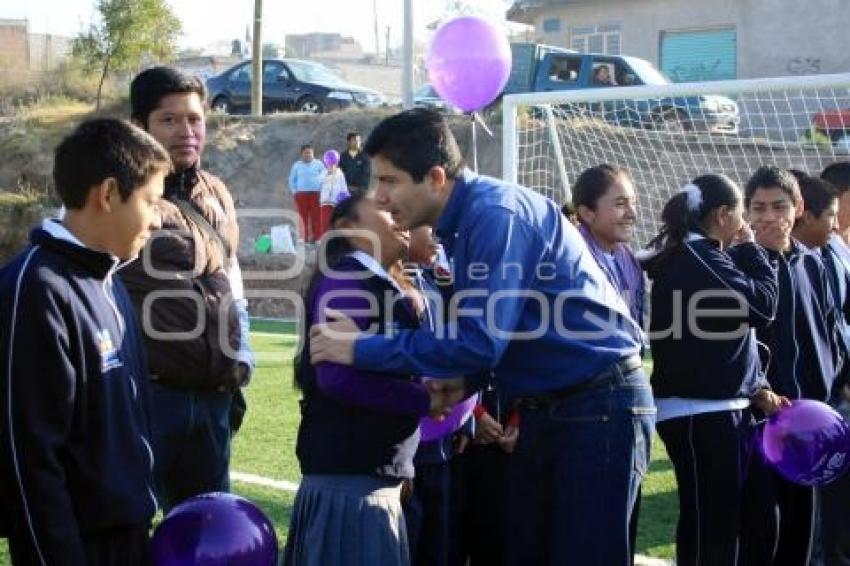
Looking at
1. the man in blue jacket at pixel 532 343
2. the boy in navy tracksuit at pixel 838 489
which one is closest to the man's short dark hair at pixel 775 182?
the boy in navy tracksuit at pixel 838 489

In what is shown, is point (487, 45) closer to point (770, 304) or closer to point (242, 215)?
point (770, 304)

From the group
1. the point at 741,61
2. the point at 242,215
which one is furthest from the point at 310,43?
the point at 242,215

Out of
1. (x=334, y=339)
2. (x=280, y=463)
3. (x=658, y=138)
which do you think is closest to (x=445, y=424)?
(x=334, y=339)

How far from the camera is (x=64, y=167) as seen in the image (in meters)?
2.91

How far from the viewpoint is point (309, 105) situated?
27.8 meters

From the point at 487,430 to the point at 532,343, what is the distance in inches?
47.5

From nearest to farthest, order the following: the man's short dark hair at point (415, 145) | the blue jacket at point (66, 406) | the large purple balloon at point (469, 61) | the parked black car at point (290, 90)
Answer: the blue jacket at point (66, 406) < the man's short dark hair at point (415, 145) < the large purple balloon at point (469, 61) < the parked black car at point (290, 90)

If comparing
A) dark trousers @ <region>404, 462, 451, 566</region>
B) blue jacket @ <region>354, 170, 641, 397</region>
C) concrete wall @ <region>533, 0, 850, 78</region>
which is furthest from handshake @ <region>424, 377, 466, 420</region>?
concrete wall @ <region>533, 0, 850, 78</region>

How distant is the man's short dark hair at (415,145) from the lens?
3242 millimetres

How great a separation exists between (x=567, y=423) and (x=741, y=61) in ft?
110

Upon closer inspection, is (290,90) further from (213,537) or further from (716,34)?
(213,537)

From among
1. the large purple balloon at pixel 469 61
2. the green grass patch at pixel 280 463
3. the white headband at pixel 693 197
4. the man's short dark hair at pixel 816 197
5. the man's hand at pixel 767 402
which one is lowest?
the green grass patch at pixel 280 463

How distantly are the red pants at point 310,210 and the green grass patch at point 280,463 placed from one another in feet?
30.1

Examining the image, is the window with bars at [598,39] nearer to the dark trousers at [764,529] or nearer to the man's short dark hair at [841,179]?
the man's short dark hair at [841,179]
